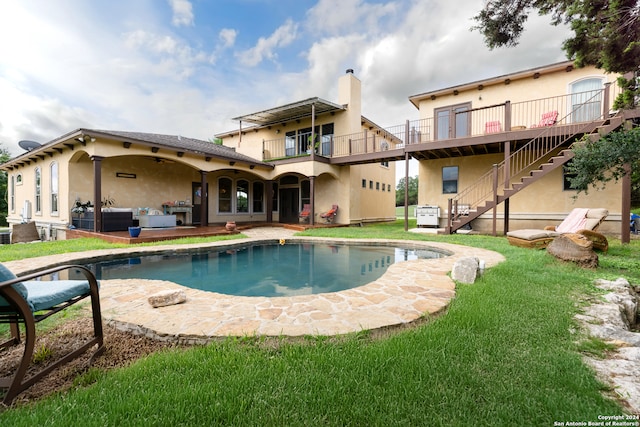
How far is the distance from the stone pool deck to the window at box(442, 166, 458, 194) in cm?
904

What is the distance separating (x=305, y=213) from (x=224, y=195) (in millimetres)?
4428

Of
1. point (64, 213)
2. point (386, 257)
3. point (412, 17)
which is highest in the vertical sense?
point (412, 17)

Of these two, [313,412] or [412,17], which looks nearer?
[313,412]

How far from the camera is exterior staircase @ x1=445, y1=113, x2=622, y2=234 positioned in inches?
316

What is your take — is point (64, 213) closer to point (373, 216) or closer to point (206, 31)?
point (206, 31)

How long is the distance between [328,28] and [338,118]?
3917 mm

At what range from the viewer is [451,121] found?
11.2 meters

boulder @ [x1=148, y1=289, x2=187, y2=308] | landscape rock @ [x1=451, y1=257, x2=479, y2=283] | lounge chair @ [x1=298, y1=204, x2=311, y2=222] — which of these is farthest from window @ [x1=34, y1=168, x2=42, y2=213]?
landscape rock @ [x1=451, y1=257, x2=479, y2=283]

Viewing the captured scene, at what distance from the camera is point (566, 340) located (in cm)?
217

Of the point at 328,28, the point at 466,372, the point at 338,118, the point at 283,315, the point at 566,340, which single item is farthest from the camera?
the point at 338,118

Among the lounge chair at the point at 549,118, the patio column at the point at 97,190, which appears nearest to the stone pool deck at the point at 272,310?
the patio column at the point at 97,190

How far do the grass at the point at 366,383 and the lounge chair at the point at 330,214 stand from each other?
1114cm

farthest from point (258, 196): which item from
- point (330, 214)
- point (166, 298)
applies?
point (166, 298)

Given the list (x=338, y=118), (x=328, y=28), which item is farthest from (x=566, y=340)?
(x=328, y=28)
